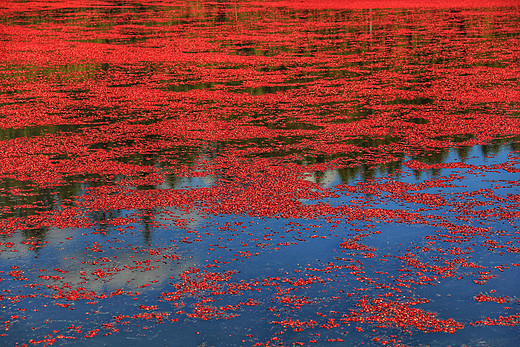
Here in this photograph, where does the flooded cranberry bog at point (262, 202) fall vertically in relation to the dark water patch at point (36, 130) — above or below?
below

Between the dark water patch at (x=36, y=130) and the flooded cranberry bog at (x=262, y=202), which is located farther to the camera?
the dark water patch at (x=36, y=130)

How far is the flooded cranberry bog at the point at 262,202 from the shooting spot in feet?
34.7

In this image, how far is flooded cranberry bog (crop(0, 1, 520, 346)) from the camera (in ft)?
34.7

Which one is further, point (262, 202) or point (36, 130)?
point (36, 130)

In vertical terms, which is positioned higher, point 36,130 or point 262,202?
point 36,130

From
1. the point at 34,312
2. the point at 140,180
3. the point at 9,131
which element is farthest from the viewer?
the point at 9,131

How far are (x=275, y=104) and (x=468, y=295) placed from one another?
52.4ft

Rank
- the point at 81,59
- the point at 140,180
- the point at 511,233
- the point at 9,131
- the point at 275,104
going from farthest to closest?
the point at 81,59, the point at 275,104, the point at 9,131, the point at 140,180, the point at 511,233

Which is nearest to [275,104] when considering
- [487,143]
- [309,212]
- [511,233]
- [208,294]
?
[487,143]

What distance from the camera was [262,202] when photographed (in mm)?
15609

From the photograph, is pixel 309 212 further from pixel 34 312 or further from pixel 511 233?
pixel 34 312

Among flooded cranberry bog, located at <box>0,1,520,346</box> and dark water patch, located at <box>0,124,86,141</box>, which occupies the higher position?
dark water patch, located at <box>0,124,86,141</box>

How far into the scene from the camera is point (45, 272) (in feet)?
40.3

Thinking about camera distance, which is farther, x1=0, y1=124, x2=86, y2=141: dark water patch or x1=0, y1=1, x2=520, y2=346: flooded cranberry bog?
x1=0, y1=124, x2=86, y2=141: dark water patch
